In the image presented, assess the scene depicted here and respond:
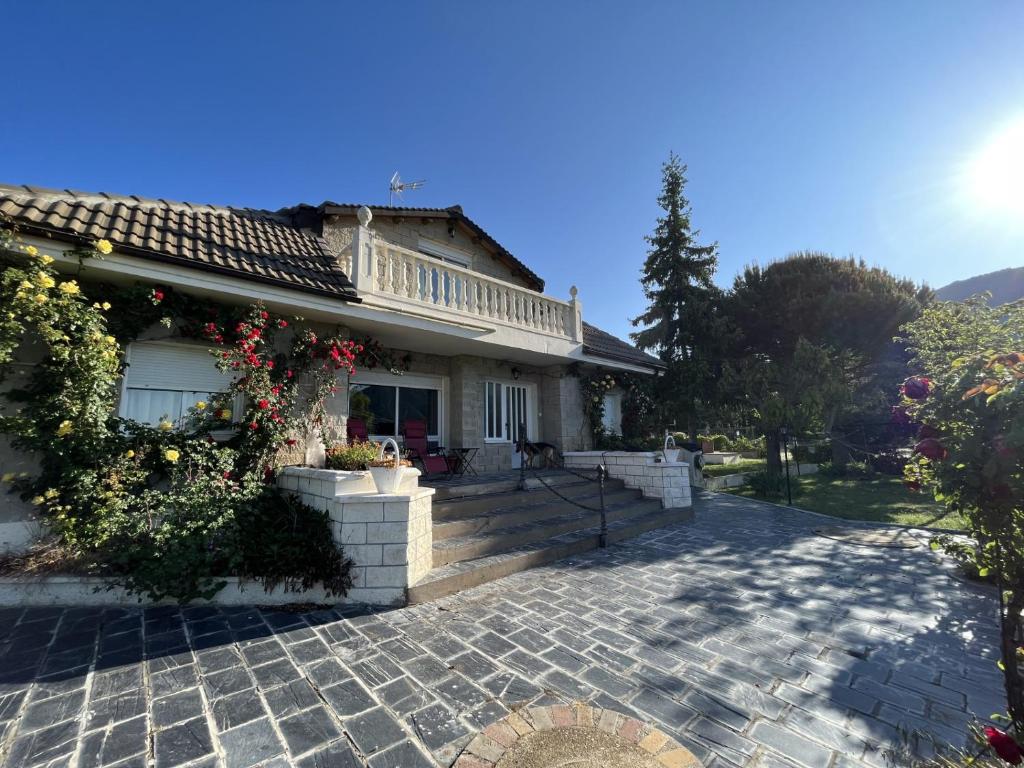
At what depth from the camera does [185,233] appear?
19.9 ft

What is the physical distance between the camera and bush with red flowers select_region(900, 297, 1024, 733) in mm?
1813

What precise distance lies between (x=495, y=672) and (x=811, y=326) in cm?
1979

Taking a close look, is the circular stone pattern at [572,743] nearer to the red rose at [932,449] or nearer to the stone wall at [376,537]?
the red rose at [932,449]

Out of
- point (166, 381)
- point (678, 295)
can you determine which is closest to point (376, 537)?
point (166, 381)

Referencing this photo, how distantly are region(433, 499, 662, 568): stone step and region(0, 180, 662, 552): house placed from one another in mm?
2578

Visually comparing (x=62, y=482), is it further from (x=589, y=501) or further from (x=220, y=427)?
(x=589, y=501)

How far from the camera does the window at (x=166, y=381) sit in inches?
221

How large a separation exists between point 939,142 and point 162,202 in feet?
42.9

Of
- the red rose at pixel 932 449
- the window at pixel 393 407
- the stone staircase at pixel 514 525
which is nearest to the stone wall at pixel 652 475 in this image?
the stone staircase at pixel 514 525

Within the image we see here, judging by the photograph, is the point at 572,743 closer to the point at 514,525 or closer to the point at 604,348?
the point at 514,525

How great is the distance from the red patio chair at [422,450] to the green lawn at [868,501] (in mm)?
9214

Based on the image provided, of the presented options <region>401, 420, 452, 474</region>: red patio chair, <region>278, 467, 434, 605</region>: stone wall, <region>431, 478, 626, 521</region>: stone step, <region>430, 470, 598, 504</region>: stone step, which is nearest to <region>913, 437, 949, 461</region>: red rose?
<region>278, 467, 434, 605</region>: stone wall

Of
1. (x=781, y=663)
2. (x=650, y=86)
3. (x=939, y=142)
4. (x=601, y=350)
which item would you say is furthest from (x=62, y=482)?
(x=939, y=142)

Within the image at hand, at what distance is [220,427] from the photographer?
567 cm
